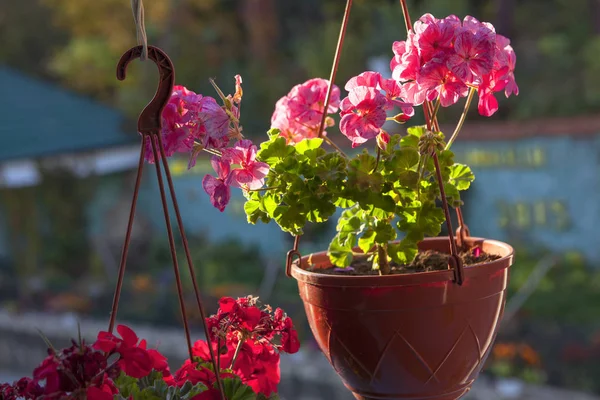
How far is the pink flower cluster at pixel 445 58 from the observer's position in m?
0.99

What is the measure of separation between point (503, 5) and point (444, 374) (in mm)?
8731

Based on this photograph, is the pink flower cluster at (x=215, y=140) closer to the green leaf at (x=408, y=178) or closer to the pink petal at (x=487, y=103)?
the green leaf at (x=408, y=178)

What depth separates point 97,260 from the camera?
10.3 metres

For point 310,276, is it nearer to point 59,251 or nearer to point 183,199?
point 183,199

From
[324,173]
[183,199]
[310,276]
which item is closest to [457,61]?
[324,173]

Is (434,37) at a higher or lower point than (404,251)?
higher

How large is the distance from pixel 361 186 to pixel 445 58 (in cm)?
20

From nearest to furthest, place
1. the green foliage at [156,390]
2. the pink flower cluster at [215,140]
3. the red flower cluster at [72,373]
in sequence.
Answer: the red flower cluster at [72,373] < the green foliage at [156,390] < the pink flower cluster at [215,140]

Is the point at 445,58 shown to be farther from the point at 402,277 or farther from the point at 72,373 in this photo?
the point at 72,373

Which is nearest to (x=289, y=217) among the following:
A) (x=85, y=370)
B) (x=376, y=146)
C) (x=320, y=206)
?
(x=320, y=206)

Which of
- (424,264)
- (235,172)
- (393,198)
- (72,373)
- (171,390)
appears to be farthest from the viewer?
(424,264)

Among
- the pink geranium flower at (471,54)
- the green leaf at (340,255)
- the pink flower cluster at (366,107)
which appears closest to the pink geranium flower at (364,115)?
the pink flower cluster at (366,107)

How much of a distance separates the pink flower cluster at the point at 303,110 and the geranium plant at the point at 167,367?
31 centimetres

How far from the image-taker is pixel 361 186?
103 cm
